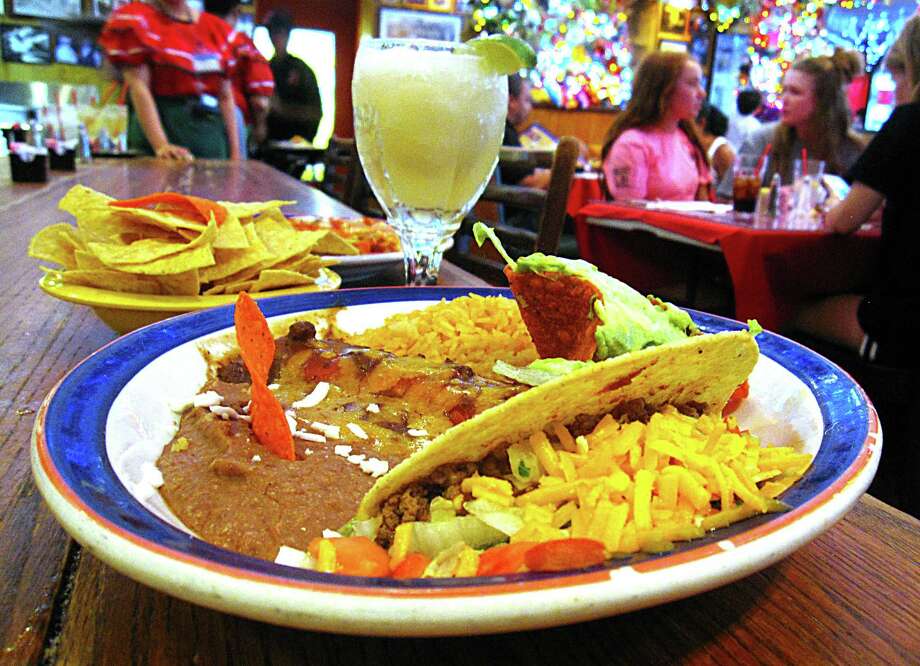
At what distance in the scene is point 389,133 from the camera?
1.25m

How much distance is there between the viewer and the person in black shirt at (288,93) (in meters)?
9.15

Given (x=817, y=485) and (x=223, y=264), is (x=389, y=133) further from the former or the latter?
(x=817, y=485)

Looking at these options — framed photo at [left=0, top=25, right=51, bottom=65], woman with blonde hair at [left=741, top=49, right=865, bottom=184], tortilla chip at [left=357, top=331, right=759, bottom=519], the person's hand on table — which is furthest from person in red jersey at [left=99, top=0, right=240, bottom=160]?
framed photo at [left=0, top=25, right=51, bottom=65]

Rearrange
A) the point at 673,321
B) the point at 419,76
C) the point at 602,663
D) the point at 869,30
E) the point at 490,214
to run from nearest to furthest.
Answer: the point at 602,663
the point at 673,321
the point at 419,76
the point at 490,214
the point at 869,30

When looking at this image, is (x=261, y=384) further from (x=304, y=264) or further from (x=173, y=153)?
(x=173, y=153)

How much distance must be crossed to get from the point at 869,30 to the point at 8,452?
13.0 meters

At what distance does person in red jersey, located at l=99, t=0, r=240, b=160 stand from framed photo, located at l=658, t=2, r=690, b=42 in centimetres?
943

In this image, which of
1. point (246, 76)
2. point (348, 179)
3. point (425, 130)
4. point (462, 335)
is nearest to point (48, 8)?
point (246, 76)

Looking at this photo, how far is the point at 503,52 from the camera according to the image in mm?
1183

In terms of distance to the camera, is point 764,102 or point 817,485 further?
point 764,102

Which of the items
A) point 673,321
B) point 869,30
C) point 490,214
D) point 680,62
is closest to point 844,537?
point 673,321

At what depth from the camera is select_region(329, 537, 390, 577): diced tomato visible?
0.53m

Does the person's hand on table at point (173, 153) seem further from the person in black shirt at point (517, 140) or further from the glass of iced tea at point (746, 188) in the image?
the glass of iced tea at point (746, 188)

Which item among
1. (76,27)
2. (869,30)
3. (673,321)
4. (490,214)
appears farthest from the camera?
(869,30)
